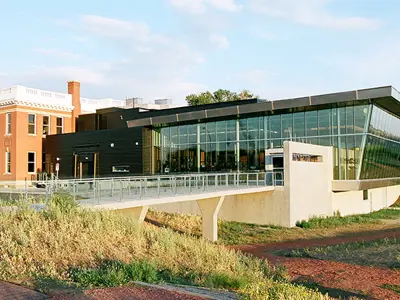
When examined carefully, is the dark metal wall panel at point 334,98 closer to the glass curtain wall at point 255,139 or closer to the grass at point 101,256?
the glass curtain wall at point 255,139

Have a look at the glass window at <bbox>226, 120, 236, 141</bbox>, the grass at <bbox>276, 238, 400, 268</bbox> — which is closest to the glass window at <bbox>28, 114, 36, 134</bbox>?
the glass window at <bbox>226, 120, 236, 141</bbox>

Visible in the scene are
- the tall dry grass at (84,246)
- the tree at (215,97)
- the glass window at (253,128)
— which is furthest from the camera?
the tree at (215,97)

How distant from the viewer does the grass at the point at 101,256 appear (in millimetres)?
7337

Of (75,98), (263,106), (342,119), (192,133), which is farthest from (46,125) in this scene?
(342,119)

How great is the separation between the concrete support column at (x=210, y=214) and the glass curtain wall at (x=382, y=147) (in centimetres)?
1141

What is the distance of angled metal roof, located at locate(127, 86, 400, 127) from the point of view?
2584 cm

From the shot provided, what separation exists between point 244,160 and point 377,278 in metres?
19.3

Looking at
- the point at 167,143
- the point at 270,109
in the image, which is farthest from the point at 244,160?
the point at 167,143

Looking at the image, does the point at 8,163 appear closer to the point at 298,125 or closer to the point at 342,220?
the point at 298,125

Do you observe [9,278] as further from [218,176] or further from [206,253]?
[218,176]

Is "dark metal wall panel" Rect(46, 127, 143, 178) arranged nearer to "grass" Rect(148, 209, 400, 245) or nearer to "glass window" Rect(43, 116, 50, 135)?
"glass window" Rect(43, 116, 50, 135)

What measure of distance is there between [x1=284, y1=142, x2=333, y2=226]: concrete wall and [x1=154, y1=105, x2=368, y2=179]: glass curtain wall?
962 mm

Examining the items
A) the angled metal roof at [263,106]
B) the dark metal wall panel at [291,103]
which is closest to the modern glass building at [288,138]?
the dark metal wall panel at [291,103]

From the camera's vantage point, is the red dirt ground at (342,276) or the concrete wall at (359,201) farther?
the concrete wall at (359,201)
